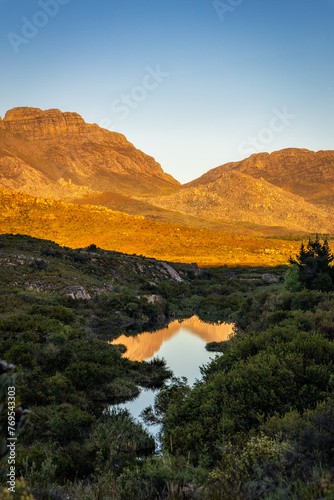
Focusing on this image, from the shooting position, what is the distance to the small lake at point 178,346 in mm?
19641

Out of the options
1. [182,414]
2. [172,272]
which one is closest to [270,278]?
[172,272]

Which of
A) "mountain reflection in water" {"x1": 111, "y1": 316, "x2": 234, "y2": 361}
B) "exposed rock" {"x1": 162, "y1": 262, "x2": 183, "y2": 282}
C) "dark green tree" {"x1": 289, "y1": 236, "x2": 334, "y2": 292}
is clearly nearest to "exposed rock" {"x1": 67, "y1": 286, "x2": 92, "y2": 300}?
"mountain reflection in water" {"x1": 111, "y1": 316, "x2": 234, "y2": 361}

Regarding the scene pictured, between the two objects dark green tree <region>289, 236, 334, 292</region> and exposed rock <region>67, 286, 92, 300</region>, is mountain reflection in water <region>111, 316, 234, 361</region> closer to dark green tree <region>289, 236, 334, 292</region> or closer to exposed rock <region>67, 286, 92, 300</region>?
exposed rock <region>67, 286, 92, 300</region>

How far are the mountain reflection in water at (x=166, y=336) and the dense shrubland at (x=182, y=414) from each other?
3.03m

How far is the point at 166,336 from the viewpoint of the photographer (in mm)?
29688

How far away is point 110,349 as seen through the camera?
2012 centimetres

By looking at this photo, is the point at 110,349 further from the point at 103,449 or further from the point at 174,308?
the point at 174,308

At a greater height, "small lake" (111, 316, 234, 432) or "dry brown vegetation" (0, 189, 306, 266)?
"dry brown vegetation" (0, 189, 306, 266)

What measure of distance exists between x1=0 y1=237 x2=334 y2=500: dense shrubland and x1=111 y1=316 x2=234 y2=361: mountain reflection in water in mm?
3031

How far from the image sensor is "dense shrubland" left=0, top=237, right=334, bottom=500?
7.11 m

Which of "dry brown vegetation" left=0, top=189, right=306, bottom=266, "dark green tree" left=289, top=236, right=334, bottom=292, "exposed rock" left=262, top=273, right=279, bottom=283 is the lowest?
"exposed rock" left=262, top=273, right=279, bottom=283

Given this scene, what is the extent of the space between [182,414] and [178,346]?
1419 centimetres

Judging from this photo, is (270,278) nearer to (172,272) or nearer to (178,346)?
(172,272)

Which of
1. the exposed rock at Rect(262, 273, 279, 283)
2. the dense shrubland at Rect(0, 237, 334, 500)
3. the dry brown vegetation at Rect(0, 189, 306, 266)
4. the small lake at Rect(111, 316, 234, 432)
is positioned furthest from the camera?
the dry brown vegetation at Rect(0, 189, 306, 266)
